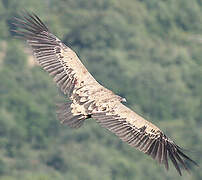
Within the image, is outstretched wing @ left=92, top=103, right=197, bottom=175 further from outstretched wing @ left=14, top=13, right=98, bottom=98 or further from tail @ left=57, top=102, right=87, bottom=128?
outstretched wing @ left=14, top=13, right=98, bottom=98

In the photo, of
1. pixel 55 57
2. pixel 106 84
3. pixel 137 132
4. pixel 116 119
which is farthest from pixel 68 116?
pixel 106 84

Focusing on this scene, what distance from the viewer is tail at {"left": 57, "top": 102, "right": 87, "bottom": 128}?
608 inches

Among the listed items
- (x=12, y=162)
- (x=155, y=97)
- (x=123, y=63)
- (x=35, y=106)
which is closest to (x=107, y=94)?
(x=12, y=162)

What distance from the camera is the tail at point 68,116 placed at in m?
15.4

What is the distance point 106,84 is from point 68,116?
2141 inches

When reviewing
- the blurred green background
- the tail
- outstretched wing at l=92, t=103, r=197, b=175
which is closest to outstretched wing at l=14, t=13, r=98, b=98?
the tail

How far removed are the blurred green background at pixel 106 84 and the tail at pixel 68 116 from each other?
1526 inches

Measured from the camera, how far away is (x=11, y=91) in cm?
6856

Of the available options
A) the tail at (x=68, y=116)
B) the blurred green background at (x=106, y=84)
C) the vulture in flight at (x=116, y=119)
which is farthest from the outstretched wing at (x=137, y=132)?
the blurred green background at (x=106, y=84)

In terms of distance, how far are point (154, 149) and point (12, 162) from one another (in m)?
44.7

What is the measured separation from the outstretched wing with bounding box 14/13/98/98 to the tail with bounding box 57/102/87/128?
0.61m

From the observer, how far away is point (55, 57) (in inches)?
671

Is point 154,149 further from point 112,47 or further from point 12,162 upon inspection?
point 112,47

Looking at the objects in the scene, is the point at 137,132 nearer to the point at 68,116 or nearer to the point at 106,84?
the point at 68,116
